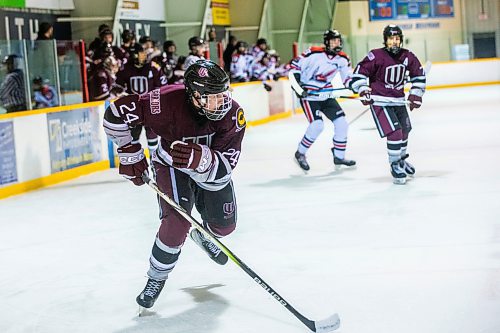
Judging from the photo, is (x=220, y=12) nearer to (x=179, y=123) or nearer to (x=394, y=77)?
(x=394, y=77)

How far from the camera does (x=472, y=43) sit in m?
23.3

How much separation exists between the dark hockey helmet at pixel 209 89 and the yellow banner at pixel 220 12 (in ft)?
46.3

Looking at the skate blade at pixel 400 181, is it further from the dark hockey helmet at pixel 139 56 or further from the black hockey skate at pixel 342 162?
the dark hockey helmet at pixel 139 56

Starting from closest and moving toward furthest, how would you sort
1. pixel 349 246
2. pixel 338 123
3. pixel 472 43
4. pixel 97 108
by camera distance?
1. pixel 349 246
2. pixel 338 123
3. pixel 97 108
4. pixel 472 43

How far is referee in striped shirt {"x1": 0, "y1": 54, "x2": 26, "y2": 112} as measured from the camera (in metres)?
7.87

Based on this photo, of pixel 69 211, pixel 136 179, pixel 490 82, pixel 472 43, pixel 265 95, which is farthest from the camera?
pixel 472 43

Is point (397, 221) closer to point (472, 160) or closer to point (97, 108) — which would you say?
point (472, 160)

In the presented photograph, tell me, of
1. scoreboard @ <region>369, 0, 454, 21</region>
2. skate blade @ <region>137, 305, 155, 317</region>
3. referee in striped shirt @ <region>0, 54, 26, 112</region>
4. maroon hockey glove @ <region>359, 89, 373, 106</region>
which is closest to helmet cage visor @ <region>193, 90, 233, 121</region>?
skate blade @ <region>137, 305, 155, 317</region>

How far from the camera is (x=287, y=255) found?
15.1 ft

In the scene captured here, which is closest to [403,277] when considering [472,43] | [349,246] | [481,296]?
[481,296]

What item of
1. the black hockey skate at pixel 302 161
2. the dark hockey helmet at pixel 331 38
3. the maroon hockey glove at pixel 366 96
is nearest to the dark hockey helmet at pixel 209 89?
the maroon hockey glove at pixel 366 96

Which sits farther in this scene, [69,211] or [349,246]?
[69,211]

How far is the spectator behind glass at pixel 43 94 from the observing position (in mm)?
8367

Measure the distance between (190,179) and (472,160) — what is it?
16.3 feet
